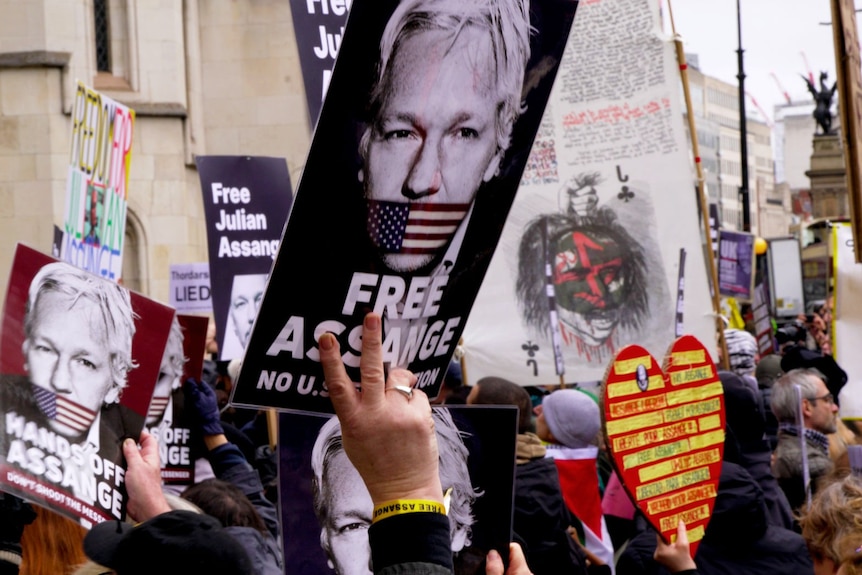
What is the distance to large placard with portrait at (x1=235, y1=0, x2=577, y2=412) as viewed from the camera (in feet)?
8.38

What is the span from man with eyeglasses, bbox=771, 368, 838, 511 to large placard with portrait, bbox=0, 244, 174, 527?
3254 millimetres

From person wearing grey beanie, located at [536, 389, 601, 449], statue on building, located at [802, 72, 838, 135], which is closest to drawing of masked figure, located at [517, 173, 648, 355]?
person wearing grey beanie, located at [536, 389, 601, 449]

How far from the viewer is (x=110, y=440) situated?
344 cm

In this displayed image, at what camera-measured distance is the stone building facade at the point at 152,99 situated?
18.8 m

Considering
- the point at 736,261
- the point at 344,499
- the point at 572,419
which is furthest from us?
the point at 736,261

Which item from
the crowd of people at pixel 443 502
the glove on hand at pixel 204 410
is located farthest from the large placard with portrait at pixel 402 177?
the glove on hand at pixel 204 410

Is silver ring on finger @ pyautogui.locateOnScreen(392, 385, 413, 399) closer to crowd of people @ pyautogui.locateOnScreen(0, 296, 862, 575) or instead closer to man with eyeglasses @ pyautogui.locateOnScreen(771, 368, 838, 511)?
crowd of people @ pyautogui.locateOnScreen(0, 296, 862, 575)

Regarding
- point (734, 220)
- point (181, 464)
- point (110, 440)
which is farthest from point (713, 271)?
point (734, 220)

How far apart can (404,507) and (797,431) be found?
406cm

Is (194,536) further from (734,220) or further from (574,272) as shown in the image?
(734,220)

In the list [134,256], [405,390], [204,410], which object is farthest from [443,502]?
[134,256]

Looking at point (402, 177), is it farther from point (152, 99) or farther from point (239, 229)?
point (152, 99)

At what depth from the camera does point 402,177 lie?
2.70 metres

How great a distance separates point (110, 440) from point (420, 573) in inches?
59.3
